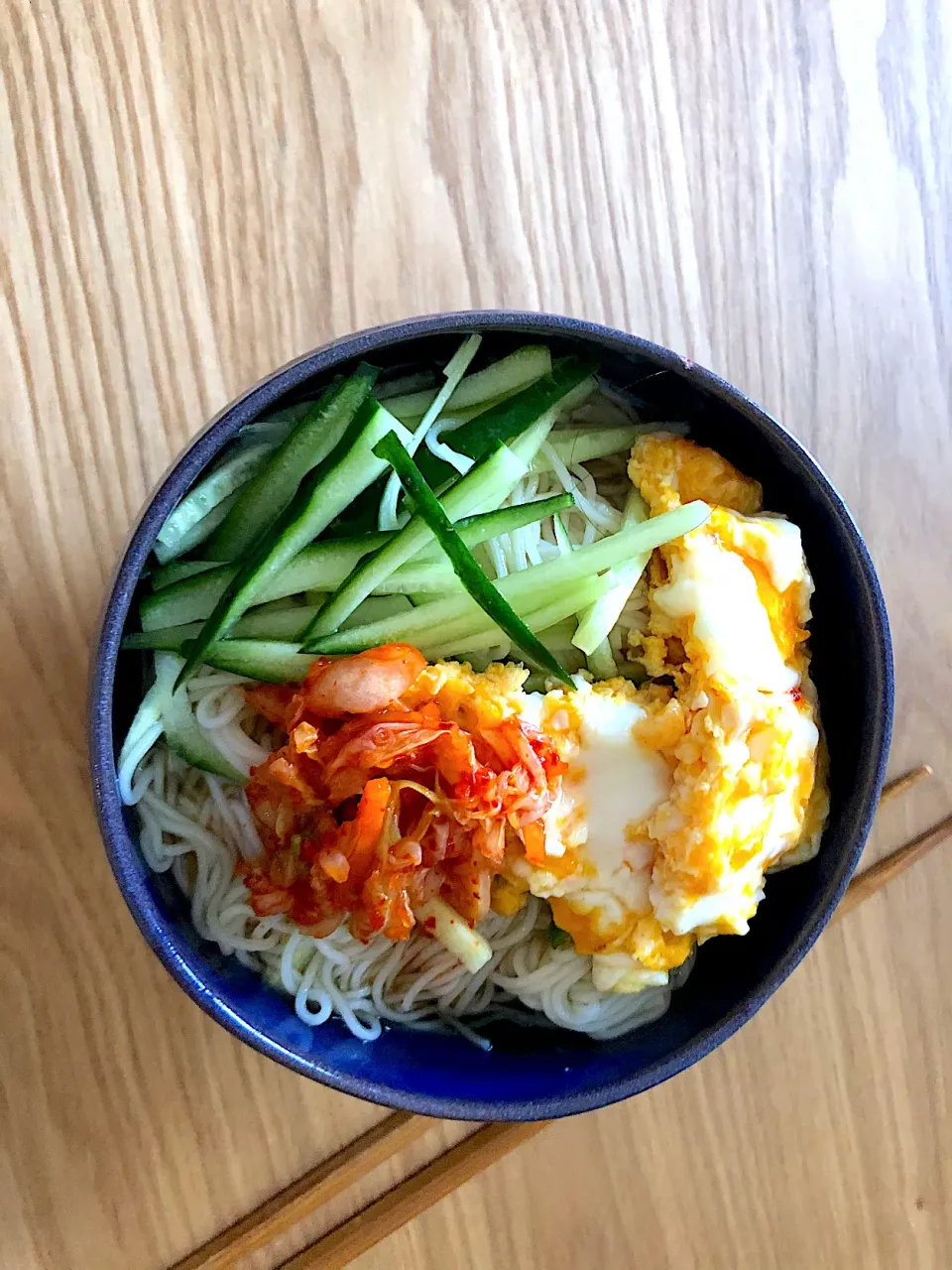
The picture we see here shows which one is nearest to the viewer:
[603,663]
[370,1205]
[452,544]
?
[452,544]

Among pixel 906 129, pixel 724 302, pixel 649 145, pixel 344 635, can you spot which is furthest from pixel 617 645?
pixel 906 129

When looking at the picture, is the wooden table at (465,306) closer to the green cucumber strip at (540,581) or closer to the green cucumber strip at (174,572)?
the green cucumber strip at (174,572)

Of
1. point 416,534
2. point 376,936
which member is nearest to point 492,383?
point 416,534

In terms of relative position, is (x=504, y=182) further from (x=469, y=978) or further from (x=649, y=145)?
(x=469, y=978)

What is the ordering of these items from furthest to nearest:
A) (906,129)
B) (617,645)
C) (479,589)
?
1. (906,129)
2. (617,645)
3. (479,589)

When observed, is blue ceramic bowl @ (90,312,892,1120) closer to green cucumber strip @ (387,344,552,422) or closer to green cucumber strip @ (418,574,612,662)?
green cucumber strip @ (387,344,552,422)

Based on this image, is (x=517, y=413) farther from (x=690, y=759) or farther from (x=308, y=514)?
(x=690, y=759)
